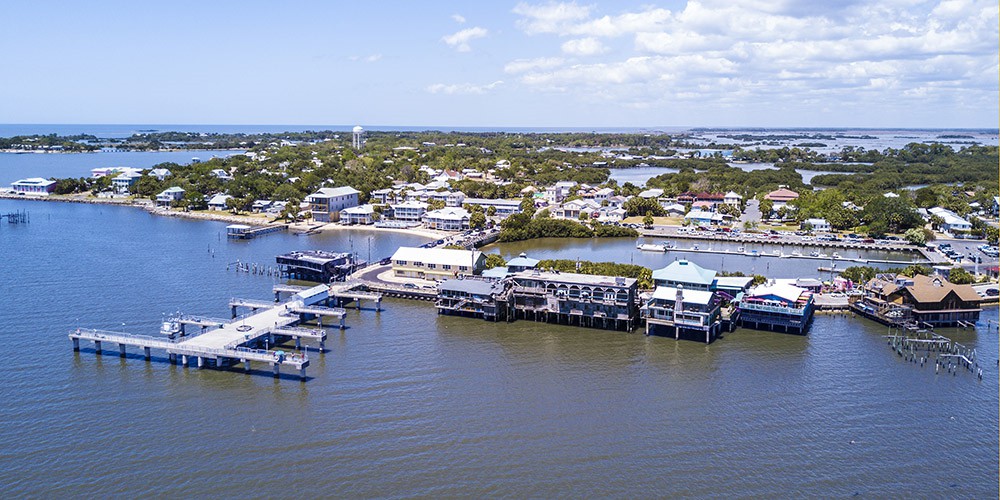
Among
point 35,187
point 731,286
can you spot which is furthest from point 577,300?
point 35,187

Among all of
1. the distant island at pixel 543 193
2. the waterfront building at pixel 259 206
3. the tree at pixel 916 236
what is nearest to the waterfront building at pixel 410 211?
the distant island at pixel 543 193

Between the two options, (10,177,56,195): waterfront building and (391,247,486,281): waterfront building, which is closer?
(391,247,486,281): waterfront building

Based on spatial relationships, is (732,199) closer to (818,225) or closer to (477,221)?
(818,225)

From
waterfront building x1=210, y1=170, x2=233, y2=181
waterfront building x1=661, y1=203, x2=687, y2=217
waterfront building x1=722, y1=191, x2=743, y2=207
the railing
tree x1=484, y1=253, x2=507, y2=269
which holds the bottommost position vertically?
the railing

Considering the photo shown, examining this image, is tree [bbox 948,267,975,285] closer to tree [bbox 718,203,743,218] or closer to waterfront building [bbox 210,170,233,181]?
tree [bbox 718,203,743,218]

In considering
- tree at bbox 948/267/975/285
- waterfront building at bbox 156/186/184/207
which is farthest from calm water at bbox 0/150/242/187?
tree at bbox 948/267/975/285

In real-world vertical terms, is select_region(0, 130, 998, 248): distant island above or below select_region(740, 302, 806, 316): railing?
above

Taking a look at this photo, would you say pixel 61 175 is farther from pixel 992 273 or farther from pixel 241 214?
pixel 992 273
